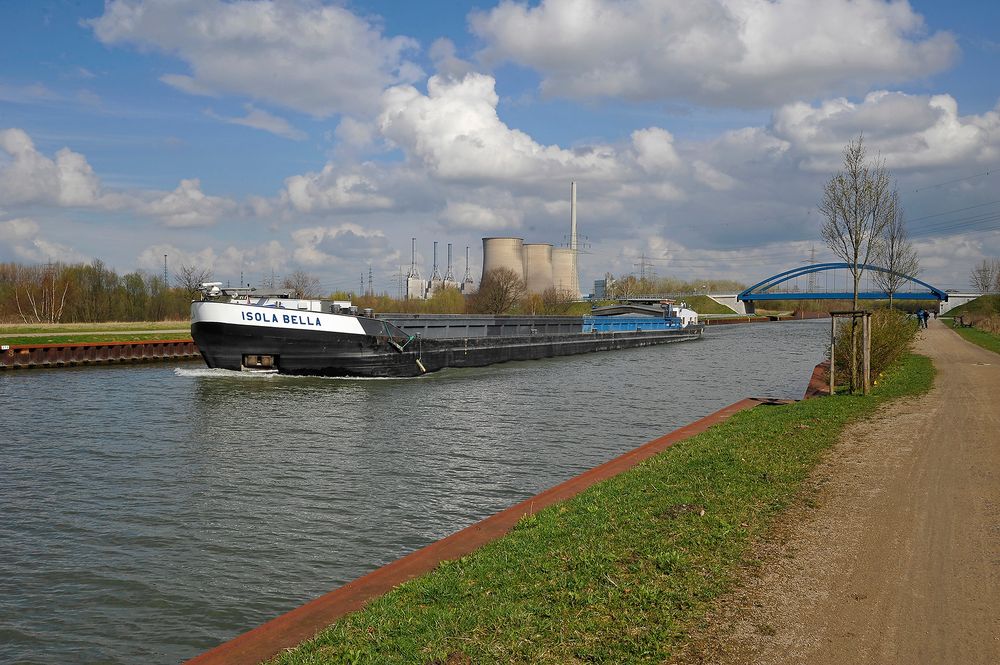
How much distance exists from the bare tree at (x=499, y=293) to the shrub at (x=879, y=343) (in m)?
61.9

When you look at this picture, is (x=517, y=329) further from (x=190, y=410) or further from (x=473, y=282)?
(x=473, y=282)

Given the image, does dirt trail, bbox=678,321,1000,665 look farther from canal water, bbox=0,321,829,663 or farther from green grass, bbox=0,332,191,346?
green grass, bbox=0,332,191,346

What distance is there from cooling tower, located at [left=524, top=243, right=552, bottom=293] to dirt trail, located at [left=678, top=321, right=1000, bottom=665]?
96.7 meters

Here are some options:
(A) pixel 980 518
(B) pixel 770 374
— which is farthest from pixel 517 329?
(A) pixel 980 518

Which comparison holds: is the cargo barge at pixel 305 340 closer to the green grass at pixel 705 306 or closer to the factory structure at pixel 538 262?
the factory structure at pixel 538 262

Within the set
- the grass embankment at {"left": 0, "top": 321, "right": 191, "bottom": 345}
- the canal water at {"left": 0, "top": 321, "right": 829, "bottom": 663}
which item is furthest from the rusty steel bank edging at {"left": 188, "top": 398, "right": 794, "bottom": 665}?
the grass embankment at {"left": 0, "top": 321, "right": 191, "bottom": 345}

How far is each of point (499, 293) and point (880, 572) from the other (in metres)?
77.9

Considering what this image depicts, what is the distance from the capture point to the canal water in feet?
22.7

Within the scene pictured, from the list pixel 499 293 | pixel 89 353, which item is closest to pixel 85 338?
pixel 89 353

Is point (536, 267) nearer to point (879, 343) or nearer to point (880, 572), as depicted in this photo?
point (879, 343)

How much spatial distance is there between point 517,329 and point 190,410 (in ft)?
77.9

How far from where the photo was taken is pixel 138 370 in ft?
99.1

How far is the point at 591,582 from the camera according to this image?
5.27 metres

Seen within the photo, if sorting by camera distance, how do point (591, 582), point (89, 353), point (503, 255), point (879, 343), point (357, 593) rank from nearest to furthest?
1. point (591, 582)
2. point (357, 593)
3. point (879, 343)
4. point (89, 353)
5. point (503, 255)
